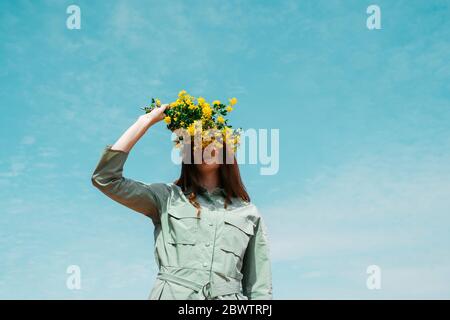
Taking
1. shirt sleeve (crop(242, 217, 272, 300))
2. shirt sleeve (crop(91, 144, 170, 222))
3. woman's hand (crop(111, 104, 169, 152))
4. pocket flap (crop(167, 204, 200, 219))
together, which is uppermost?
woman's hand (crop(111, 104, 169, 152))

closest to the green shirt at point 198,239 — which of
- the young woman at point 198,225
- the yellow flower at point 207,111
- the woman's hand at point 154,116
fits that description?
the young woman at point 198,225

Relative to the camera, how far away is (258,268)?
4.93 m

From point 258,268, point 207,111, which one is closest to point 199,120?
A: point 207,111

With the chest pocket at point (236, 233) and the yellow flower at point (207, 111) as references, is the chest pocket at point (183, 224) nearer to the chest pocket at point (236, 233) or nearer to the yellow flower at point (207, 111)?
the chest pocket at point (236, 233)

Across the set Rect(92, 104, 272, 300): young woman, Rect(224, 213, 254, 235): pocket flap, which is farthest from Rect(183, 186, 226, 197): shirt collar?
Rect(224, 213, 254, 235): pocket flap

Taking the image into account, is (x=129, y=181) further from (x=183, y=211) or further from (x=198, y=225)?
(x=198, y=225)

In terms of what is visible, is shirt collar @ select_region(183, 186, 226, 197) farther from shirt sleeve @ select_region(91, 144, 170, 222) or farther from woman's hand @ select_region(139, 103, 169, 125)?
woman's hand @ select_region(139, 103, 169, 125)

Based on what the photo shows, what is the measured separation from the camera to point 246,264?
4.98 m

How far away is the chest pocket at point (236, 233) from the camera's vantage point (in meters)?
4.74

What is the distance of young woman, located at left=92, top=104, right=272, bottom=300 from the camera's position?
457 cm

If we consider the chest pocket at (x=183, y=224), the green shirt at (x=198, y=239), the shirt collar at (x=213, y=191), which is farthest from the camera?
the shirt collar at (x=213, y=191)

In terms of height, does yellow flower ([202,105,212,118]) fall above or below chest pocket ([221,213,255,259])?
above
